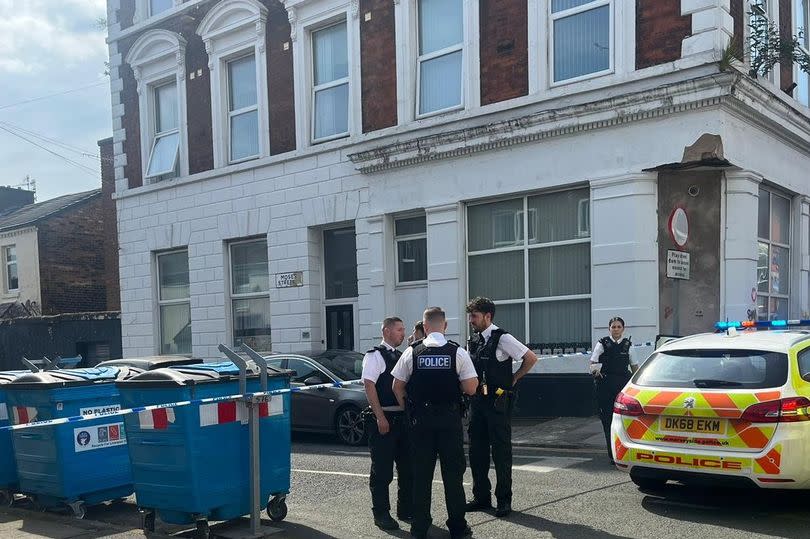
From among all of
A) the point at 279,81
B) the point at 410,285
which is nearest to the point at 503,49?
the point at 410,285

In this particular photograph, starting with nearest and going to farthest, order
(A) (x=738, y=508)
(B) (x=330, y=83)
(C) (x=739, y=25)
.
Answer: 1. (A) (x=738, y=508)
2. (C) (x=739, y=25)
3. (B) (x=330, y=83)

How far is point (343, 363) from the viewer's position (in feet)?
40.2

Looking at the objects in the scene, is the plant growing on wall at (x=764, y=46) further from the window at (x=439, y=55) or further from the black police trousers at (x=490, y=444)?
the black police trousers at (x=490, y=444)

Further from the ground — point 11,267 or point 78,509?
point 11,267

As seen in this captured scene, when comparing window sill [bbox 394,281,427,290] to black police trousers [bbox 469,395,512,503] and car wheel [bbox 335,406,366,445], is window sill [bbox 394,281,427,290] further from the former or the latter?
black police trousers [bbox 469,395,512,503]

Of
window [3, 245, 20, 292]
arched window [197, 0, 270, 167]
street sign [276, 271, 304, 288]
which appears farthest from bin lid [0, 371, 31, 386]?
window [3, 245, 20, 292]

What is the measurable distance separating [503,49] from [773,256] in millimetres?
5958

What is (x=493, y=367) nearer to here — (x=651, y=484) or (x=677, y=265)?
(x=651, y=484)

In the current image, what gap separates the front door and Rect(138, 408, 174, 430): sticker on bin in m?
10.2

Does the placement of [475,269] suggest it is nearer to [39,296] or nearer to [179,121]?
[179,121]

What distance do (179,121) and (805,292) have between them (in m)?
14.4

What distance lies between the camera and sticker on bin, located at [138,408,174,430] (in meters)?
6.18

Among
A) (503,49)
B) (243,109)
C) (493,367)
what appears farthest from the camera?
(243,109)

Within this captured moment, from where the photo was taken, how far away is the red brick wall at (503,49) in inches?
542
